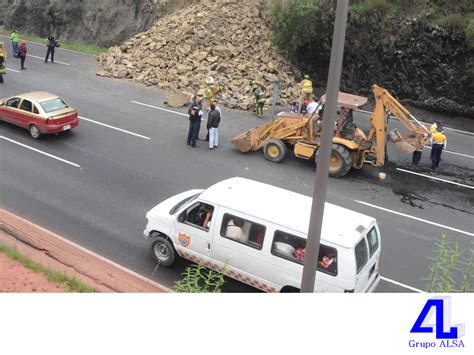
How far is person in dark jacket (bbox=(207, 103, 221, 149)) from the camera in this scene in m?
15.9

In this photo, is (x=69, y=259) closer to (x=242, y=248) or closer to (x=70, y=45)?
(x=242, y=248)

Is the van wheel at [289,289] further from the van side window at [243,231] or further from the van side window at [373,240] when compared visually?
the van side window at [373,240]

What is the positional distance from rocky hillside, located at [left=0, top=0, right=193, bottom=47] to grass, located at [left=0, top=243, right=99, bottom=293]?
2067 centimetres

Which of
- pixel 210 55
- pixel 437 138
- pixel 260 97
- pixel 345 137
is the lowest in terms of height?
pixel 345 137

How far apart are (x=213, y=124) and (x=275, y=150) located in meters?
2.10

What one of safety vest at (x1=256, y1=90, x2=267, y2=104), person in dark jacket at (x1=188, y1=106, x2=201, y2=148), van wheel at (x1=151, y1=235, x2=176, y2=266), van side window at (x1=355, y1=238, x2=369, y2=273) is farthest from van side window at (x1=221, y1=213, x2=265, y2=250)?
safety vest at (x1=256, y1=90, x2=267, y2=104)

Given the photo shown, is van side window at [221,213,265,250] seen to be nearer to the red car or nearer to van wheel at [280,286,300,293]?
van wheel at [280,286,300,293]

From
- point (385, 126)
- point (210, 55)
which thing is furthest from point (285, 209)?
point (210, 55)

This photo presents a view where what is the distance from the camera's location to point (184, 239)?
9.55 meters

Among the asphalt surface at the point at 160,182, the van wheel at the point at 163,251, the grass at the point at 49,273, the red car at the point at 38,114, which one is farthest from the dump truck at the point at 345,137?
the grass at the point at 49,273

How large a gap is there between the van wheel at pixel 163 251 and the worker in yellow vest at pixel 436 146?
9554 millimetres

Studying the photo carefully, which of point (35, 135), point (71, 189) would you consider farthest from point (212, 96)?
point (71, 189)

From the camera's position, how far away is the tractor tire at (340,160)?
14492mm

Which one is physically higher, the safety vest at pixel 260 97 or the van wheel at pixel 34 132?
the safety vest at pixel 260 97
